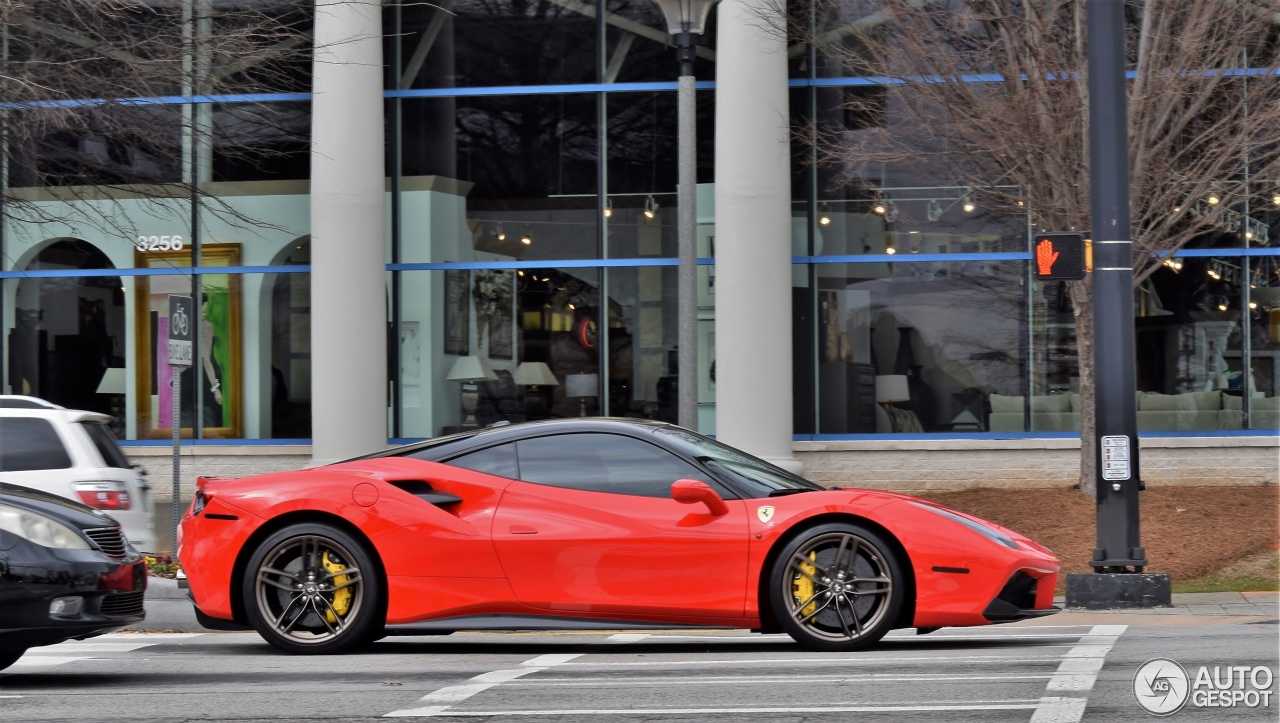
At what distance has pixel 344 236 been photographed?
18391 mm

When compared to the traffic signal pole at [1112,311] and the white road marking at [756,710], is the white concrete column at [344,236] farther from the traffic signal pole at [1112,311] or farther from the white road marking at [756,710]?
the white road marking at [756,710]

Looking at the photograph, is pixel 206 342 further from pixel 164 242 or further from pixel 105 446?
pixel 105 446

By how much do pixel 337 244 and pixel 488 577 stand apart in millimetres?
10996

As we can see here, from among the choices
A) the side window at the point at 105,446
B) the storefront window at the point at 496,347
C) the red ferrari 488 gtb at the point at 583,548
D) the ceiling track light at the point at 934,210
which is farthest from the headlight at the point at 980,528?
the storefront window at the point at 496,347

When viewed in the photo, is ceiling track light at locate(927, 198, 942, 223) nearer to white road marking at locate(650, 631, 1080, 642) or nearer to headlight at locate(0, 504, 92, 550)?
white road marking at locate(650, 631, 1080, 642)

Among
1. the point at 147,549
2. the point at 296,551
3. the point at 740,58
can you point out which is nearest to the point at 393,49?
the point at 740,58

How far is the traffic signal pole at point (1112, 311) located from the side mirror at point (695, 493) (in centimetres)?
394

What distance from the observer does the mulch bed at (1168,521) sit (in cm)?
1317

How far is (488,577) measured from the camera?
26.6 feet

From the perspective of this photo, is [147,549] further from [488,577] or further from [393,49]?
[393,49]

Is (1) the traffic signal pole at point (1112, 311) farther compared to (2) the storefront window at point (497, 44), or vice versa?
(2) the storefront window at point (497, 44)

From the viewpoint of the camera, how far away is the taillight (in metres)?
11.3

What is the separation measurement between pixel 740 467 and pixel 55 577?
358 cm

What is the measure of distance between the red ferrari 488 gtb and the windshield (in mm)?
16
